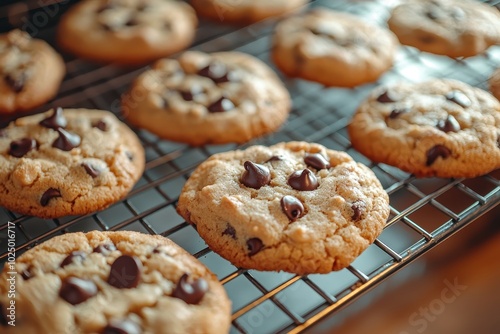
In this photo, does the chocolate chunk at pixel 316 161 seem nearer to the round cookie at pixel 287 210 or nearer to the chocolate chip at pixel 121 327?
the round cookie at pixel 287 210

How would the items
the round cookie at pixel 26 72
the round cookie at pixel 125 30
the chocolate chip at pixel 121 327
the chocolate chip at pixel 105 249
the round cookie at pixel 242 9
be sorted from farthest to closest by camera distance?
the round cookie at pixel 242 9 → the round cookie at pixel 125 30 → the round cookie at pixel 26 72 → the chocolate chip at pixel 105 249 → the chocolate chip at pixel 121 327

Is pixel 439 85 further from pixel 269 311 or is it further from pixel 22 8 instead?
pixel 22 8

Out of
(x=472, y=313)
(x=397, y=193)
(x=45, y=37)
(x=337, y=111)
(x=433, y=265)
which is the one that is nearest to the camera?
→ (x=472, y=313)

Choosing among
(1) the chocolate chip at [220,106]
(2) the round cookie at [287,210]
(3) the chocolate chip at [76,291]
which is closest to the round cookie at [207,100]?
(1) the chocolate chip at [220,106]

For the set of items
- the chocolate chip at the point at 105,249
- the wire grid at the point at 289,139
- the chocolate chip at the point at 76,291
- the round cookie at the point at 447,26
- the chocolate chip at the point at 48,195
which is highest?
the round cookie at the point at 447,26

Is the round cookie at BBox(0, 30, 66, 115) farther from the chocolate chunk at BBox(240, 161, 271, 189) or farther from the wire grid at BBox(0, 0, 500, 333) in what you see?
the chocolate chunk at BBox(240, 161, 271, 189)

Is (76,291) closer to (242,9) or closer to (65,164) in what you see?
(65,164)

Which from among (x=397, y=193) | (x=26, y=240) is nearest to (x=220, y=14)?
(x=397, y=193)
